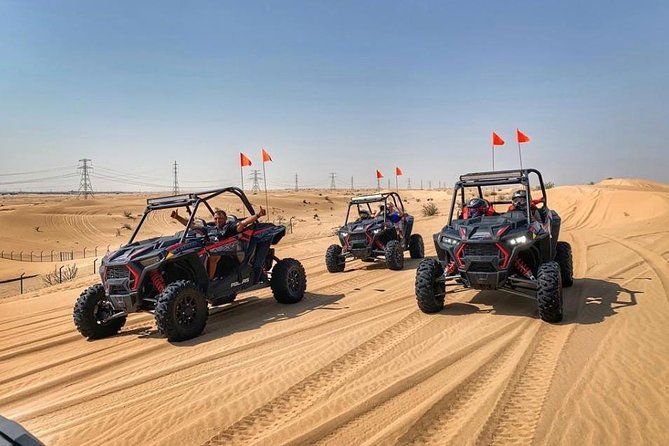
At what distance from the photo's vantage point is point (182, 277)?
7250 millimetres

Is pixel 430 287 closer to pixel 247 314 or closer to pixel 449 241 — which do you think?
pixel 449 241

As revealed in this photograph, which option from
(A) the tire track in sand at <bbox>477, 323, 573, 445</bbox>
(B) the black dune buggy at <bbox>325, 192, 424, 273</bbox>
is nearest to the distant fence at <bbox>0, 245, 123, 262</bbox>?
(B) the black dune buggy at <bbox>325, 192, 424, 273</bbox>

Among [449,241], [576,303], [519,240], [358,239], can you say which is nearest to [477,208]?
[449,241]

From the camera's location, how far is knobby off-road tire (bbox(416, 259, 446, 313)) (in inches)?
269

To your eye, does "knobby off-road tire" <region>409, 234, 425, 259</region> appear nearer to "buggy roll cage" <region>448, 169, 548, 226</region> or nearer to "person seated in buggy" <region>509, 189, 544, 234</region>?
"person seated in buggy" <region>509, 189, 544, 234</region>

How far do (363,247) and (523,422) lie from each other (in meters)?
8.43

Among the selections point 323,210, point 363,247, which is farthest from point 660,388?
point 323,210

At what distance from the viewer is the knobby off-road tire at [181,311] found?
241 inches

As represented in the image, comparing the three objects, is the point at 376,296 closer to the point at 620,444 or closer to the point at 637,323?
the point at 637,323

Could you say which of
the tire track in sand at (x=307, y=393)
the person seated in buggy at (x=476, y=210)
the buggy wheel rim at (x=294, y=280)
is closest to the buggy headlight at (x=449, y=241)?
the person seated in buggy at (x=476, y=210)

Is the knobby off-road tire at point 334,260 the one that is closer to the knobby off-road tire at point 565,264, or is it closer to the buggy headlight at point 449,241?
the buggy headlight at point 449,241

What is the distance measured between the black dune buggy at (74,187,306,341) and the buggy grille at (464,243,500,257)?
3.20 meters

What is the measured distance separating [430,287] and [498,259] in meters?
1.01

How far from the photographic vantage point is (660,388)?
4.15m
